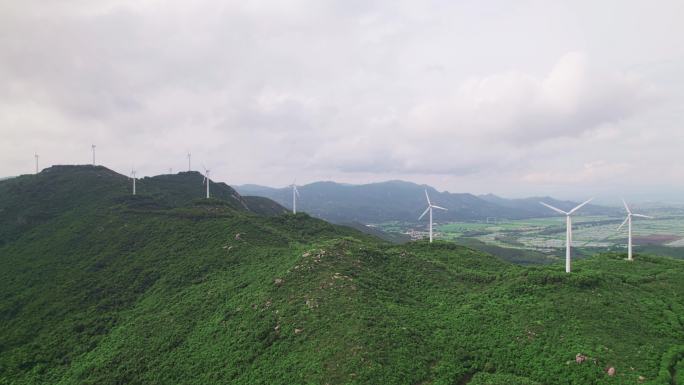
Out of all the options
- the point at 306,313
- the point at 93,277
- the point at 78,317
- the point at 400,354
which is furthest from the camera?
the point at 93,277

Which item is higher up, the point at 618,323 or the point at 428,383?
the point at 618,323

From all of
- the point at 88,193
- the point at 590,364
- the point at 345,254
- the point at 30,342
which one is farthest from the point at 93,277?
the point at 590,364

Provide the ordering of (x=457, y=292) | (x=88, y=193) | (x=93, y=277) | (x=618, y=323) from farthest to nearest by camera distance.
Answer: (x=88, y=193)
(x=93, y=277)
(x=457, y=292)
(x=618, y=323)

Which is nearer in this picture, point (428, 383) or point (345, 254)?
point (428, 383)

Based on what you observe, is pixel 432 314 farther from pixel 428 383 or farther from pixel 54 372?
pixel 54 372

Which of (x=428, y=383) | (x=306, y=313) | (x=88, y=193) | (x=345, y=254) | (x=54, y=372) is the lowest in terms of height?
(x=54, y=372)

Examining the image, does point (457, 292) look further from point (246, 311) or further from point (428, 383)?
point (246, 311)

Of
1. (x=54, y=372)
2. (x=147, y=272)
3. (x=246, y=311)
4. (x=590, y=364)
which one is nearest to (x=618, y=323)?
(x=590, y=364)
